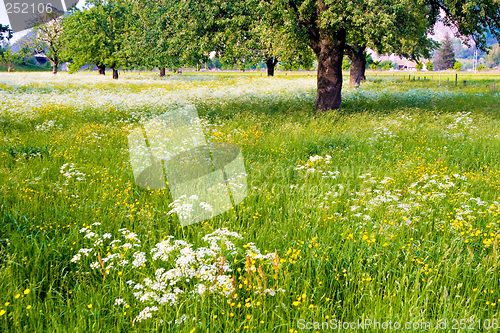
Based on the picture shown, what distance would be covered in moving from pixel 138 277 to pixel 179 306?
827mm

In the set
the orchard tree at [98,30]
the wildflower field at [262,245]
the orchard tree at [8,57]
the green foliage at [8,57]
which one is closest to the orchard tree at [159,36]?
the wildflower field at [262,245]

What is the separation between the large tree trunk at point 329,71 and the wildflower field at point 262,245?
5905 millimetres

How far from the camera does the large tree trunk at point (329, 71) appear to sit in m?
14.8

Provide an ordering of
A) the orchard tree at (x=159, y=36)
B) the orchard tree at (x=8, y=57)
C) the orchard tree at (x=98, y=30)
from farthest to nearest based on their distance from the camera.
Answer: the orchard tree at (x=8, y=57) → the orchard tree at (x=98, y=30) → the orchard tree at (x=159, y=36)

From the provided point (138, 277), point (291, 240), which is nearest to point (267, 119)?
point (291, 240)

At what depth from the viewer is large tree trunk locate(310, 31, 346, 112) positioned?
14805 millimetres

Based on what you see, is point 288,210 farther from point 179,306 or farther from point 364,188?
point 179,306

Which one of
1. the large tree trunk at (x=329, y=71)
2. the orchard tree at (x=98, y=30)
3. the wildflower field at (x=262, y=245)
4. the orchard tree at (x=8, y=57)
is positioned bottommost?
the wildflower field at (x=262, y=245)

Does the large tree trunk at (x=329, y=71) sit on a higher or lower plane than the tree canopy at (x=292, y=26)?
lower

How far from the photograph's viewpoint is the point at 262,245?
434 centimetres

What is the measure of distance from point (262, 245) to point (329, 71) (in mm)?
12288

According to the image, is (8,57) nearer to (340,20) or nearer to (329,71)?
(329,71)

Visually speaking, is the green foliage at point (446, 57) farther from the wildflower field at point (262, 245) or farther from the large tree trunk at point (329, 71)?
the wildflower field at point (262, 245)

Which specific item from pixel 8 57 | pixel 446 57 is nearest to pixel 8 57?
pixel 8 57
